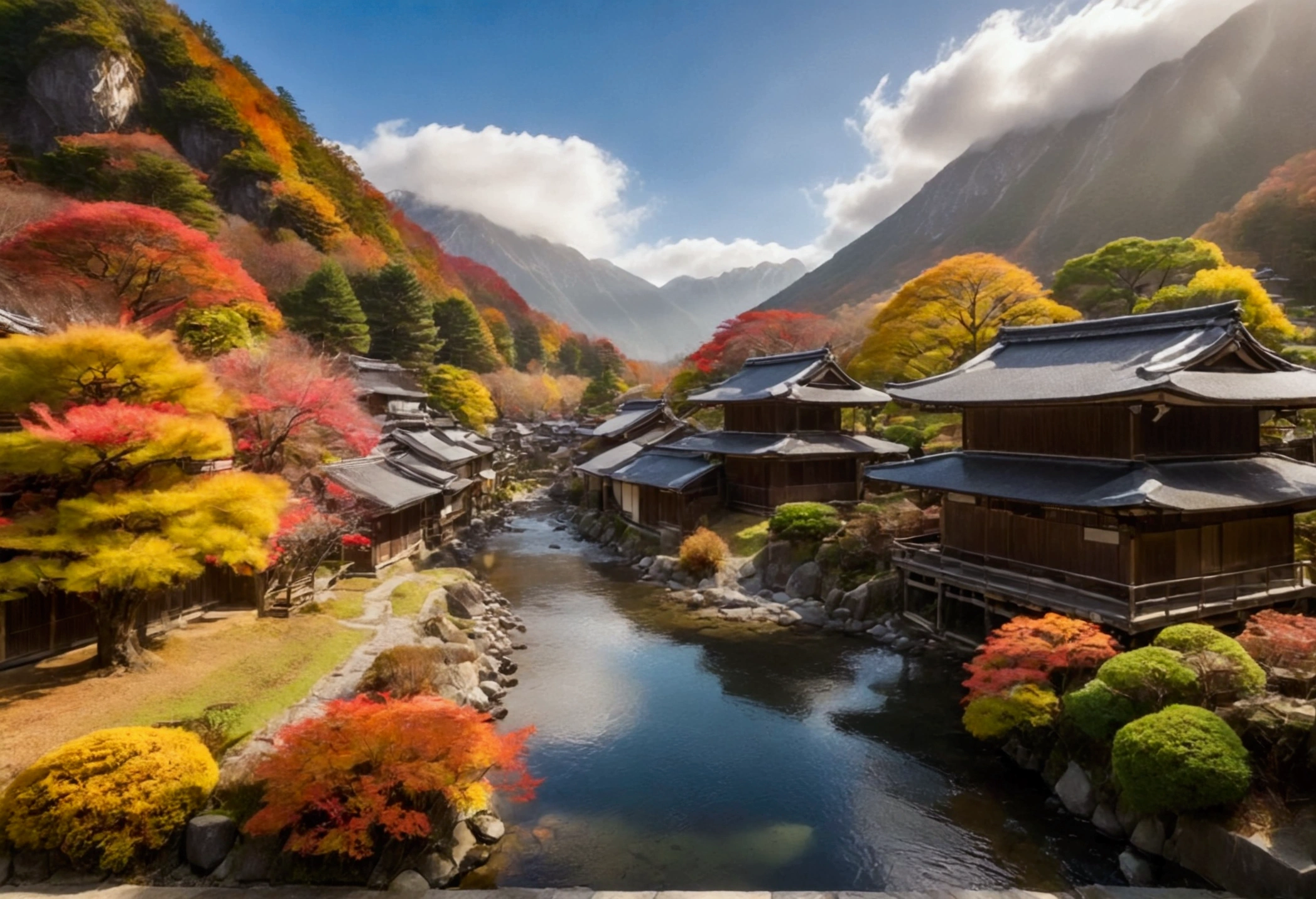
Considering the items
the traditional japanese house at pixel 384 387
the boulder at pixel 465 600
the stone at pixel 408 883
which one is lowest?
the stone at pixel 408 883

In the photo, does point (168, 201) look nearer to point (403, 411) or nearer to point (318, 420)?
point (403, 411)

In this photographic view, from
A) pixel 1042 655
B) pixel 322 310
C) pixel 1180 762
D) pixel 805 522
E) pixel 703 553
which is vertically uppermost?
pixel 322 310

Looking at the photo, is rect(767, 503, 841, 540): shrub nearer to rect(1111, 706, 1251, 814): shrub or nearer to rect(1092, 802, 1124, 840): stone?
rect(1092, 802, 1124, 840): stone

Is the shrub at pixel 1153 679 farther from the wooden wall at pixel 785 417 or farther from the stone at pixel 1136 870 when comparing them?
the wooden wall at pixel 785 417

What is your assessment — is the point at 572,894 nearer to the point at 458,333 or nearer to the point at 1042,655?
the point at 1042,655

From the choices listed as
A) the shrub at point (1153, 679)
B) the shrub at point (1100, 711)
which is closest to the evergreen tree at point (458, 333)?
the shrub at point (1100, 711)

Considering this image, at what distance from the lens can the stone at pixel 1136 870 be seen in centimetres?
980

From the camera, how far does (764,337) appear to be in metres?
55.9

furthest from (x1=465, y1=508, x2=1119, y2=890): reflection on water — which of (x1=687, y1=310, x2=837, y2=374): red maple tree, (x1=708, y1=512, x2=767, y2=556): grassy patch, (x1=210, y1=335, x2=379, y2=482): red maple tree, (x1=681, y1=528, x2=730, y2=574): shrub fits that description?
(x1=687, y1=310, x2=837, y2=374): red maple tree

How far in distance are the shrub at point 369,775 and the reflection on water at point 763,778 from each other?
6.29 ft

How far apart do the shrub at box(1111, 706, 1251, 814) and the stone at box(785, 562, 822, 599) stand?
13748 mm

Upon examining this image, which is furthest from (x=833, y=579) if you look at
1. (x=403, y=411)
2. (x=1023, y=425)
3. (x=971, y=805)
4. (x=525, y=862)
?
(x=403, y=411)

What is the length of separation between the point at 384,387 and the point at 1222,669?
45.1 metres

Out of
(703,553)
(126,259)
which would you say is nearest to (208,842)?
(703,553)
